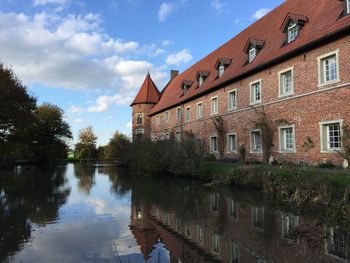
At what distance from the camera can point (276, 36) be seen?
2412cm

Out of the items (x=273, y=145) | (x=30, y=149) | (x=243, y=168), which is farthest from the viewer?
(x=30, y=149)

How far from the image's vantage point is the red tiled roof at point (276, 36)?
18562 millimetres

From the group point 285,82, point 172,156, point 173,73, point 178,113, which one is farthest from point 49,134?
point 285,82

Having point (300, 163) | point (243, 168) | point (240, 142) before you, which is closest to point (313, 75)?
point (300, 163)

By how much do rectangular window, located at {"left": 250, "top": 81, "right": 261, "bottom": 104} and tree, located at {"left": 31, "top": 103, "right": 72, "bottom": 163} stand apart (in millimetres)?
41160

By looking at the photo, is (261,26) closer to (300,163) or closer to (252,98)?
(252,98)

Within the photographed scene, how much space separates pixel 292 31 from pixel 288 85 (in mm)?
3238

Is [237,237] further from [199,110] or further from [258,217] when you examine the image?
[199,110]

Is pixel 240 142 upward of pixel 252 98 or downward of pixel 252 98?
downward

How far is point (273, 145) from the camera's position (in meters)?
21.8

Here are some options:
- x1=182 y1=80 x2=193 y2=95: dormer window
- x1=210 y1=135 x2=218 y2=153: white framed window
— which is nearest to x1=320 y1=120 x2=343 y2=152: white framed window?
x1=210 y1=135 x2=218 y2=153: white framed window

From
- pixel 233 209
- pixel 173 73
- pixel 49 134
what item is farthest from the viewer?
pixel 49 134

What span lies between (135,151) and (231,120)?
12011 millimetres

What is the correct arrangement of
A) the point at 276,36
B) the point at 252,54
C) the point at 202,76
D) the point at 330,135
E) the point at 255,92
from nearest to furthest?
the point at 330,135, the point at 276,36, the point at 255,92, the point at 252,54, the point at 202,76
